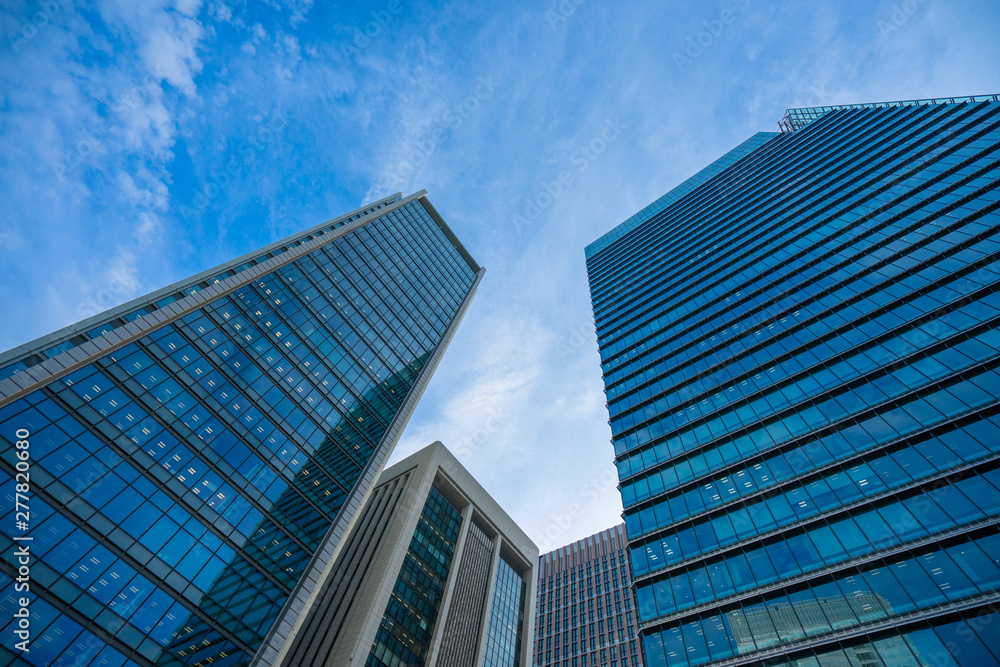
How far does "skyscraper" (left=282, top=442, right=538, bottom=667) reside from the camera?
48.8 meters

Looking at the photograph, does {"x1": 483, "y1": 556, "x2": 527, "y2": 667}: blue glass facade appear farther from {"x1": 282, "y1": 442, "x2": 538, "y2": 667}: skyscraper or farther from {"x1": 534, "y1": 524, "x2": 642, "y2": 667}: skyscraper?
{"x1": 534, "y1": 524, "x2": 642, "y2": 667}: skyscraper

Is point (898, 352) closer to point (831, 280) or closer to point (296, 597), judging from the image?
point (831, 280)

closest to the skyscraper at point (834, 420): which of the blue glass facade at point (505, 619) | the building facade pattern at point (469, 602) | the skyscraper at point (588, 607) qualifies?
the building facade pattern at point (469, 602)

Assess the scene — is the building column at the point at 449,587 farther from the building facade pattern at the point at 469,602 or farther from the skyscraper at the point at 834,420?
the skyscraper at the point at 834,420

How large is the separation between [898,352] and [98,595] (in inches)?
2062

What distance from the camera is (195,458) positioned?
34.2 metres

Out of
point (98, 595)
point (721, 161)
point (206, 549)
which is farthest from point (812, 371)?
point (721, 161)

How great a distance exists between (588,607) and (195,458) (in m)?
90.2

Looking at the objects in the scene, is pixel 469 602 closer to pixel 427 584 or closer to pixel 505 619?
pixel 427 584

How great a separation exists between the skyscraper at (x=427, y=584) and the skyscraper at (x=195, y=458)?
14.5m

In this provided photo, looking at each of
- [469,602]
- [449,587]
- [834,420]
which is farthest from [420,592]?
[834,420]

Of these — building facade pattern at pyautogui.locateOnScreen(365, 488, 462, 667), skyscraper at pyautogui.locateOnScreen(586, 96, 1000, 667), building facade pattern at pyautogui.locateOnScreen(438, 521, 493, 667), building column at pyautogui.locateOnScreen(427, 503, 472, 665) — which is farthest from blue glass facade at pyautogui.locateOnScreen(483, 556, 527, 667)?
skyscraper at pyautogui.locateOnScreen(586, 96, 1000, 667)

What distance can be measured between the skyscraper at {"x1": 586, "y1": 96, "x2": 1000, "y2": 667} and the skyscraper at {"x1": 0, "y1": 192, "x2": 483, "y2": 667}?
25.9m

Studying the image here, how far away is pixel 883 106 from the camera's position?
74750 mm
